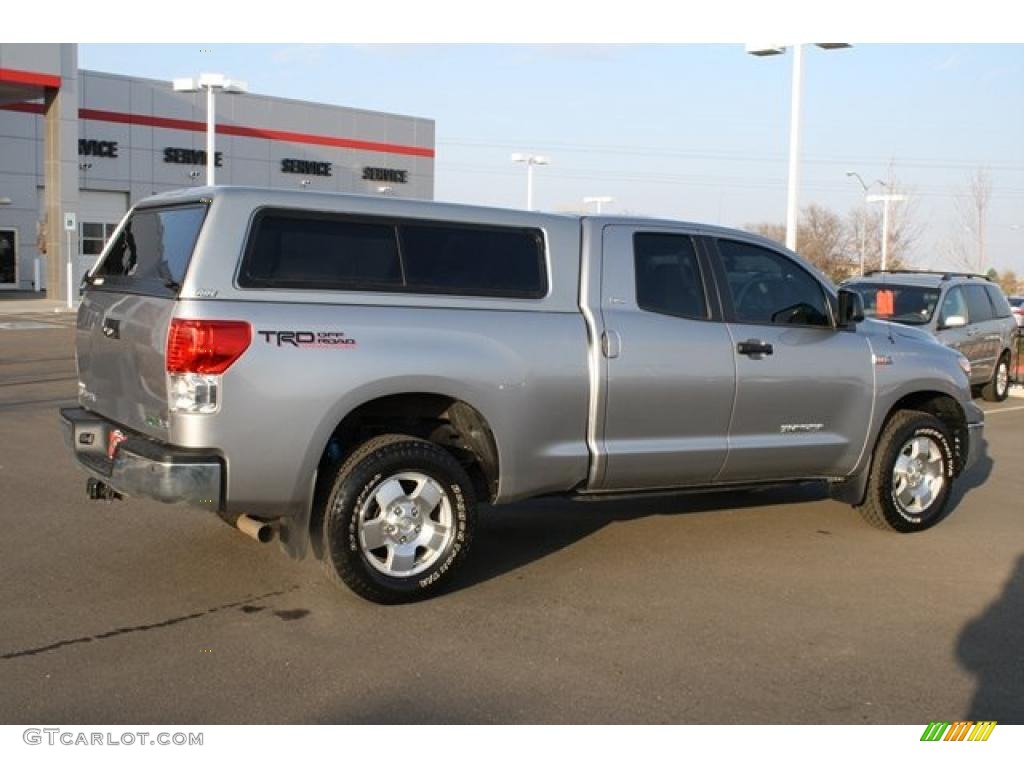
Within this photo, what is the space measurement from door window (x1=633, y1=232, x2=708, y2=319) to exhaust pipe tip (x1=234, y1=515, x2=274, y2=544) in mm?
2382

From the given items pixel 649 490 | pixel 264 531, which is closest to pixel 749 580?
pixel 649 490

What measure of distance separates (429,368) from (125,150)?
142 feet

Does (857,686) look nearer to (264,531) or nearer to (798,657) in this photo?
(798,657)

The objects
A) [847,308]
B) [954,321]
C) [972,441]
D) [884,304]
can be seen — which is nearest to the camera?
[847,308]

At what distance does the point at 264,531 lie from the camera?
208 inches

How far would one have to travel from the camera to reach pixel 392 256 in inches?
214

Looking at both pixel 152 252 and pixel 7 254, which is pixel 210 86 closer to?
pixel 7 254

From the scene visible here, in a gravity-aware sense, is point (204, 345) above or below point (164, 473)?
above

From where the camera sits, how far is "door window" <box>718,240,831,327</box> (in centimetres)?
657

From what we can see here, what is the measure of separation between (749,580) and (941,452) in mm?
2192

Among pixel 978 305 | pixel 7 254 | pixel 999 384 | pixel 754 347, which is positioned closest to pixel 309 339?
pixel 754 347

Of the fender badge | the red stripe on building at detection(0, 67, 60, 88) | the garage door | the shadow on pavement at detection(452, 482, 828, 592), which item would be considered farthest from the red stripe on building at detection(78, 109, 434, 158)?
the fender badge

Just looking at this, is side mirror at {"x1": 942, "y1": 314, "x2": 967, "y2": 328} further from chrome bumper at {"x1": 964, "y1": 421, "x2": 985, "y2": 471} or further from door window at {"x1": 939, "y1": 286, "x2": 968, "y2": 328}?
chrome bumper at {"x1": 964, "y1": 421, "x2": 985, "y2": 471}

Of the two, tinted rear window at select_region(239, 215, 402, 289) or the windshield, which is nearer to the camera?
tinted rear window at select_region(239, 215, 402, 289)
